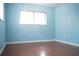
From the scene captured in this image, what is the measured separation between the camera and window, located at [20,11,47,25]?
14.9 ft

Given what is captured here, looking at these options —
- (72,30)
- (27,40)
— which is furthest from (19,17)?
(72,30)

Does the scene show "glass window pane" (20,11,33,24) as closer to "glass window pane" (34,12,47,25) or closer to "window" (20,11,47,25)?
"window" (20,11,47,25)

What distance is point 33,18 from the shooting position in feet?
15.5

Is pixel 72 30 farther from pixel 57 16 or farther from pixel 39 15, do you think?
pixel 39 15

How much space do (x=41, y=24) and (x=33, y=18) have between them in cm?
40

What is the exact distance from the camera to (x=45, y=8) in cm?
489

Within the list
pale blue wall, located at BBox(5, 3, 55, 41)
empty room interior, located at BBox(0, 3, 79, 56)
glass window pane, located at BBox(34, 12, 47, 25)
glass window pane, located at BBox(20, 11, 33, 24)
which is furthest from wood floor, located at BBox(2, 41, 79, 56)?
glass window pane, located at BBox(34, 12, 47, 25)

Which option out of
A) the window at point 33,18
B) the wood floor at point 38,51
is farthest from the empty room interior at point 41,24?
the wood floor at point 38,51

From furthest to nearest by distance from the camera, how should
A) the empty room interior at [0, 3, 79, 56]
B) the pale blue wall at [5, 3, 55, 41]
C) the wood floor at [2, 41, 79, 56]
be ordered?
1. the pale blue wall at [5, 3, 55, 41]
2. the empty room interior at [0, 3, 79, 56]
3. the wood floor at [2, 41, 79, 56]

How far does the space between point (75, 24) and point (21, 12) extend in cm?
195

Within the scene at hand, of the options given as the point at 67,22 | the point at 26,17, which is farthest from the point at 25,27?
the point at 67,22

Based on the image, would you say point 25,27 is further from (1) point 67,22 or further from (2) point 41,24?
(1) point 67,22

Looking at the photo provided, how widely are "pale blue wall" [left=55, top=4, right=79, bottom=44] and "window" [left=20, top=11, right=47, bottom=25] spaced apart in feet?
1.78

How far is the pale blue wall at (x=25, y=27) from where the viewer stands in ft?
14.1
